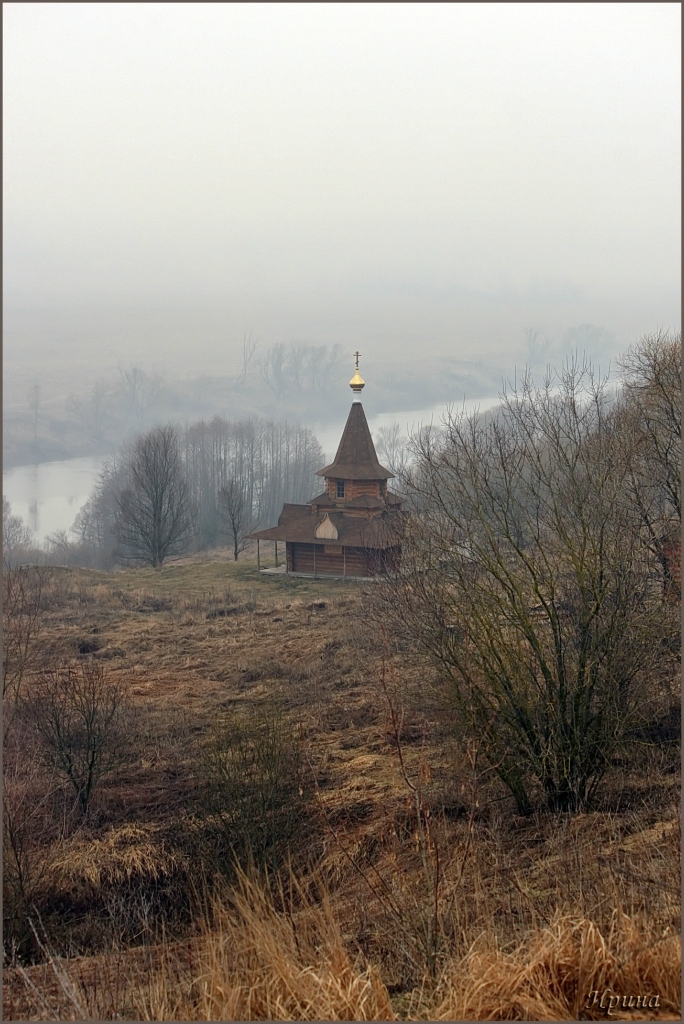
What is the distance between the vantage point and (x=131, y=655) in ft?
74.4

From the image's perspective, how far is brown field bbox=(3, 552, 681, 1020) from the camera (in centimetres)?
425

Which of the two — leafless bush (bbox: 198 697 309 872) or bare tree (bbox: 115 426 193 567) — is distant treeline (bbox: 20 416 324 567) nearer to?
bare tree (bbox: 115 426 193 567)

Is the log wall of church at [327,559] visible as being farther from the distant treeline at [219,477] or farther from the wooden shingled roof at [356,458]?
the distant treeline at [219,477]

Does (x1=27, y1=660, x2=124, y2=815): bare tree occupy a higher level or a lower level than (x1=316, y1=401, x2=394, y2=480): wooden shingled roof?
lower

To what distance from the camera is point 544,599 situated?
838 centimetres

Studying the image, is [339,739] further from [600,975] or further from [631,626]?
[600,975]

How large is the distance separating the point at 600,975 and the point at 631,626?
471 cm

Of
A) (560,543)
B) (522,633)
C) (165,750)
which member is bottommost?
(165,750)

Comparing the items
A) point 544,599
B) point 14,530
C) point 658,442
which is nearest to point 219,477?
point 14,530

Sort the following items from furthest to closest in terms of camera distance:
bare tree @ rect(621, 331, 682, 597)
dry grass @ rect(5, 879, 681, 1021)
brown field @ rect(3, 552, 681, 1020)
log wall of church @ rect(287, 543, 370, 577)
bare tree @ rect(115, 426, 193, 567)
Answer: bare tree @ rect(115, 426, 193, 567) → log wall of church @ rect(287, 543, 370, 577) → bare tree @ rect(621, 331, 682, 597) → brown field @ rect(3, 552, 681, 1020) → dry grass @ rect(5, 879, 681, 1021)

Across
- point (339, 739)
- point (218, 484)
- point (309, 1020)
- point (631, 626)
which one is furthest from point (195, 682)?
point (218, 484)

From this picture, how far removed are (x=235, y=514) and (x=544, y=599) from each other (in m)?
40.6

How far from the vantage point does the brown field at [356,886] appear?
4.25 meters

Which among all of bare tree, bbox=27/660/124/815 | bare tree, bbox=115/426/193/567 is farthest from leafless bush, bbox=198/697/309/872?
bare tree, bbox=115/426/193/567
